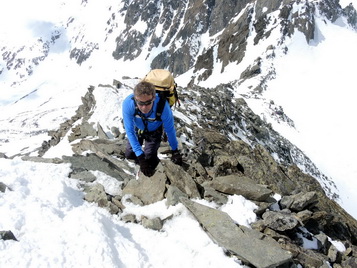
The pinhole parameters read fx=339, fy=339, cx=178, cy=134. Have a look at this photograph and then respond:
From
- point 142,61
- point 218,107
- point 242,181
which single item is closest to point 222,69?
point 218,107

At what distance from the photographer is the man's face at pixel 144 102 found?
6.63 meters

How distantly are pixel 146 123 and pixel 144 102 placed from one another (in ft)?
3.57

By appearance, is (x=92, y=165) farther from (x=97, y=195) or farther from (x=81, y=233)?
(x=81, y=233)

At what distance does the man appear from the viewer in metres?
6.67

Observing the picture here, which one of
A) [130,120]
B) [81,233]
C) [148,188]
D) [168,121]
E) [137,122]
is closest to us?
[81,233]

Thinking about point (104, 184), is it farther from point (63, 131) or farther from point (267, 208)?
point (63, 131)

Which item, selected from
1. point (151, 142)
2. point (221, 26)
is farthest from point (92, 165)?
point (221, 26)

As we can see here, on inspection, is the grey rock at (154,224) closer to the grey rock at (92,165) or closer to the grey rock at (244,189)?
the grey rock at (244,189)

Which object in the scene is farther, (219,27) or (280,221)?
(219,27)

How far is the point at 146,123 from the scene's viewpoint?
7.74 m

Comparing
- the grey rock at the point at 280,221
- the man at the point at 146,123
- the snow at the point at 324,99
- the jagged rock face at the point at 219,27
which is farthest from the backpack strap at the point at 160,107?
the jagged rock face at the point at 219,27

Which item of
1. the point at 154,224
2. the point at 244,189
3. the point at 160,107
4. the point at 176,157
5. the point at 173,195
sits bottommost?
the point at 154,224

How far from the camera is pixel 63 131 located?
18.8m

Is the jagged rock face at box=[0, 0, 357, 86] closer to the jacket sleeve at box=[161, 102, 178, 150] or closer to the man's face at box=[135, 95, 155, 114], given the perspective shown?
the jacket sleeve at box=[161, 102, 178, 150]
